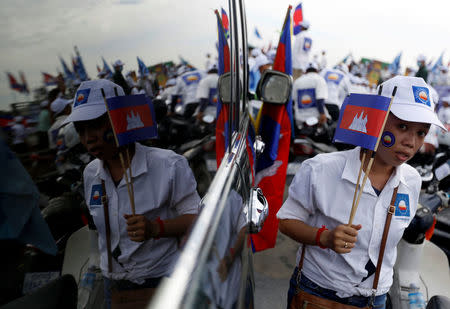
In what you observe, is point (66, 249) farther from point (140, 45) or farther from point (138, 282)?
point (140, 45)

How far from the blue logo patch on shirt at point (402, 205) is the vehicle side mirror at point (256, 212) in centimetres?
60

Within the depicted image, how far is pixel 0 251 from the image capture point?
17.4 inches

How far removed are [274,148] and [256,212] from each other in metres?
1.86

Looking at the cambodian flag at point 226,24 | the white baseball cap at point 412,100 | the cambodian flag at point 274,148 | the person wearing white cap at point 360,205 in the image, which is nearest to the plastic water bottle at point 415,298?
the person wearing white cap at point 360,205

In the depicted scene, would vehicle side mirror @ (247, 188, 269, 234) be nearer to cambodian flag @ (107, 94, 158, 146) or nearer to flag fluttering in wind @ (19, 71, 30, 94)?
cambodian flag @ (107, 94, 158, 146)

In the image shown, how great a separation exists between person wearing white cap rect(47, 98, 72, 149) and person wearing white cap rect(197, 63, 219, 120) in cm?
69

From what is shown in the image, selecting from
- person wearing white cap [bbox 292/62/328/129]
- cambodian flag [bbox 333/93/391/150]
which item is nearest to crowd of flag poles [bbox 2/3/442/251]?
cambodian flag [bbox 333/93/391/150]

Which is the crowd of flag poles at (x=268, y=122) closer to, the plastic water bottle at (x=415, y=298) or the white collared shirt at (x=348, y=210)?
the white collared shirt at (x=348, y=210)

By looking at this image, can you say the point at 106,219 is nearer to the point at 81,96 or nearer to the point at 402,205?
the point at 81,96

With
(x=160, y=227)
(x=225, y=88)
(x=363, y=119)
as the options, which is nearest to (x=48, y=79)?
(x=160, y=227)

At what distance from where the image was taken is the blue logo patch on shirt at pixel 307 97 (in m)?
5.27

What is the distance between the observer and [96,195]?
651 mm

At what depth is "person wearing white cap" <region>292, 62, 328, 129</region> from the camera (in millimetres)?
5176

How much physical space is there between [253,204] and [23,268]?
1.09 m
